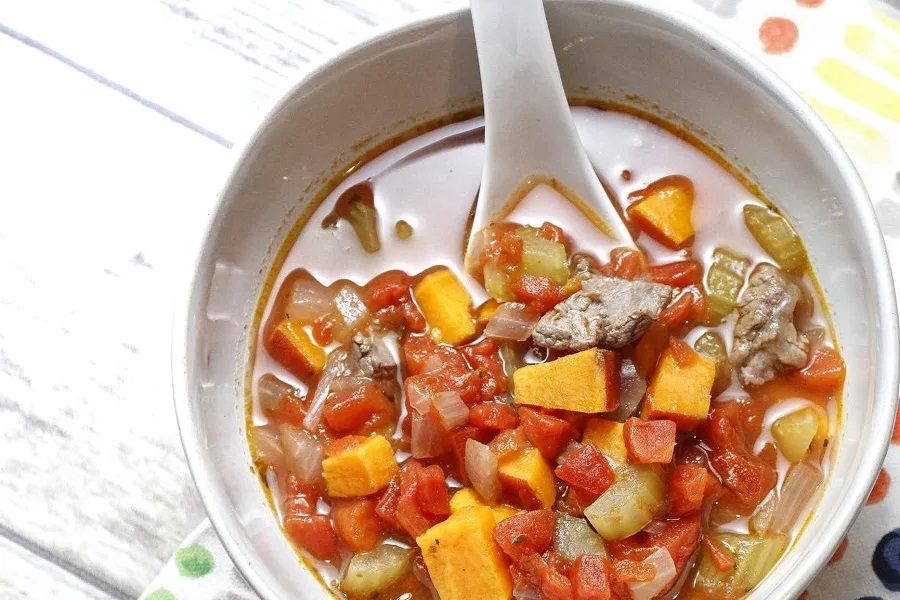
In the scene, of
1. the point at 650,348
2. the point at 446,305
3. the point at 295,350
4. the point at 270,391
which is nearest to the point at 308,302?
the point at 295,350

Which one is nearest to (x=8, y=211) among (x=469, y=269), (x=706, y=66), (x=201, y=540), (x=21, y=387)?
(x=21, y=387)

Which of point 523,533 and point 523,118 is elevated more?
point 523,118

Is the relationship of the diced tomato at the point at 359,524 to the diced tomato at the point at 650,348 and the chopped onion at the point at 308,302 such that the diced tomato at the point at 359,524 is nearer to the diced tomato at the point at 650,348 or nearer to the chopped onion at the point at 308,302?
the chopped onion at the point at 308,302

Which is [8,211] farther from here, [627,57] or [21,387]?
[627,57]

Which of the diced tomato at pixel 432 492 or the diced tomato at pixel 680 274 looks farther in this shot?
the diced tomato at pixel 680 274

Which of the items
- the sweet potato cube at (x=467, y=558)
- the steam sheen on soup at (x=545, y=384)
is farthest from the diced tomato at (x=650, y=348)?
the sweet potato cube at (x=467, y=558)

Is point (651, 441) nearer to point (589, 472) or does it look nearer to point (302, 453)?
point (589, 472)
